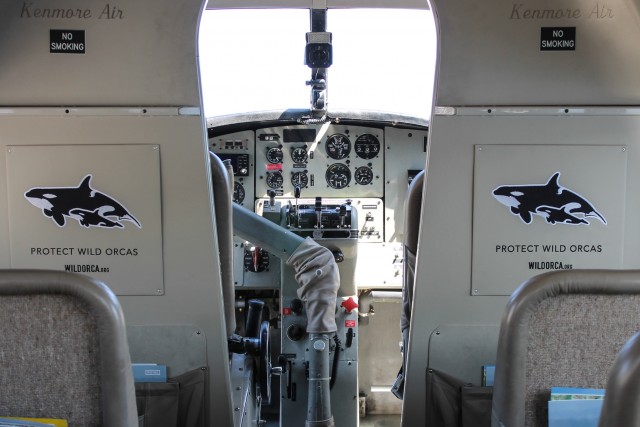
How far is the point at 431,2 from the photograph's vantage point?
252cm

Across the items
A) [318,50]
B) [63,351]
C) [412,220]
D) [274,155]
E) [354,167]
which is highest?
[318,50]

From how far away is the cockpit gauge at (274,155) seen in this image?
610 cm

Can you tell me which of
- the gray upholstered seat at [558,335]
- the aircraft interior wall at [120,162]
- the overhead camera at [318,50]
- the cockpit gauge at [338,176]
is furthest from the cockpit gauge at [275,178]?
the gray upholstered seat at [558,335]

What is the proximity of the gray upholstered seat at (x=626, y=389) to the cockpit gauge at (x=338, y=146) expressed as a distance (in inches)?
203

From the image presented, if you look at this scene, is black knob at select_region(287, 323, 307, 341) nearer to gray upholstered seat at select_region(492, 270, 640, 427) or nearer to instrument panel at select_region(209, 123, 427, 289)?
instrument panel at select_region(209, 123, 427, 289)

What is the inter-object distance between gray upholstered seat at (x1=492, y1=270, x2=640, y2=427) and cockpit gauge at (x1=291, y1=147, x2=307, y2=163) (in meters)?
4.54

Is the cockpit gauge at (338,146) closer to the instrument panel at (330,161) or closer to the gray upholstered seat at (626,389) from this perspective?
the instrument panel at (330,161)

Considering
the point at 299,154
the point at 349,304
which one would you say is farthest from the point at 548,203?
the point at 299,154

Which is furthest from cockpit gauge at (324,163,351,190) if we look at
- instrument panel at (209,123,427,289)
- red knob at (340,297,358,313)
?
red knob at (340,297,358,313)

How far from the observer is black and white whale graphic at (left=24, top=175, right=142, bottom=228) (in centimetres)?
267

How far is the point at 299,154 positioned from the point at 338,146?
36 cm

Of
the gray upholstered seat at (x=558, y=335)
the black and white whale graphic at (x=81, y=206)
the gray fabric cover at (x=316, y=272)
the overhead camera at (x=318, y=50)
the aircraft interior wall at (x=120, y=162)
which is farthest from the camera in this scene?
the overhead camera at (x=318, y=50)

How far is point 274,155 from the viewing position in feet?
20.0

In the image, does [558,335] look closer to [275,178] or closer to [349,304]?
[349,304]
